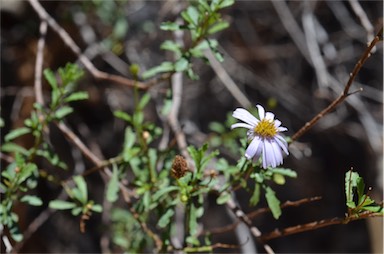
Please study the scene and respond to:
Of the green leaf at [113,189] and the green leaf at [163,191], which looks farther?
the green leaf at [113,189]

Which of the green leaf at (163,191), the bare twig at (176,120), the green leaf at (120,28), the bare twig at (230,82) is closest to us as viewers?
the green leaf at (163,191)

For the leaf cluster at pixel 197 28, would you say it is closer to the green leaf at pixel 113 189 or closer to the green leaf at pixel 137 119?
the green leaf at pixel 137 119

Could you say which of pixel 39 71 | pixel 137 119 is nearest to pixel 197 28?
Answer: pixel 137 119

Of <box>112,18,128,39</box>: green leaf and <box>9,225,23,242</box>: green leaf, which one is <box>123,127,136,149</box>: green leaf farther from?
<box>112,18,128,39</box>: green leaf

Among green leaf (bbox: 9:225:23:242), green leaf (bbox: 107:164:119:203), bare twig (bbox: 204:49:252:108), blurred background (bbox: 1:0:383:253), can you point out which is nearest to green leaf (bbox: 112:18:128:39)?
blurred background (bbox: 1:0:383:253)

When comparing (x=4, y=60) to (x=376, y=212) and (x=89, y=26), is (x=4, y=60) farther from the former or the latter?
(x=376, y=212)

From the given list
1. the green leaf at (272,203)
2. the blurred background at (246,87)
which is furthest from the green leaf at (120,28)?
the green leaf at (272,203)

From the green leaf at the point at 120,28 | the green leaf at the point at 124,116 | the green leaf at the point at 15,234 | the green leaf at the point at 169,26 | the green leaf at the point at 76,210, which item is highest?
the green leaf at the point at 120,28

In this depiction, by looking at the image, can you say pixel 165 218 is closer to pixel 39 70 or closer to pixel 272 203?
pixel 272 203

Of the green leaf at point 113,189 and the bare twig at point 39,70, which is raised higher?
the bare twig at point 39,70
